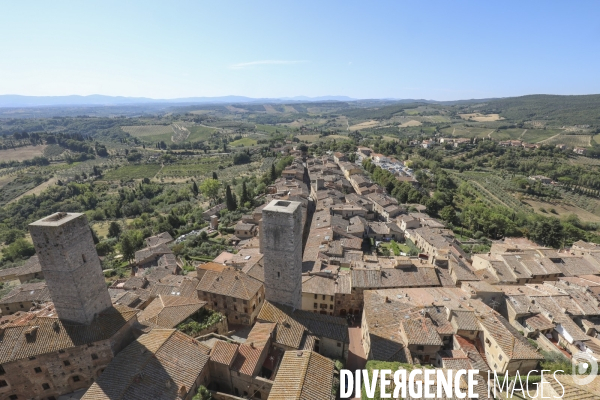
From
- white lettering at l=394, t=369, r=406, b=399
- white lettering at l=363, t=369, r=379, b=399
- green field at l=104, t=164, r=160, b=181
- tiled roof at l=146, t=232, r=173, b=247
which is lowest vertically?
green field at l=104, t=164, r=160, b=181

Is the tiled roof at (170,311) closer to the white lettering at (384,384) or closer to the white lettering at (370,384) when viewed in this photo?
the white lettering at (370,384)

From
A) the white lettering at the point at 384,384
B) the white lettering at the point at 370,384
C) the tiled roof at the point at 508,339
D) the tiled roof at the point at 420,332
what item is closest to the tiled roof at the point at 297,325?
the white lettering at the point at 370,384

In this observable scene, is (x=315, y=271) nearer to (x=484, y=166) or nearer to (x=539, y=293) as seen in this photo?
(x=539, y=293)

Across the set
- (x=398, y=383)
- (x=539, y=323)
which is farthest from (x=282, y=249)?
(x=539, y=323)

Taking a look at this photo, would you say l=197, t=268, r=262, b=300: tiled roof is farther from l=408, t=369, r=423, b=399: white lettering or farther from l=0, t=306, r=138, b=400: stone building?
l=408, t=369, r=423, b=399: white lettering

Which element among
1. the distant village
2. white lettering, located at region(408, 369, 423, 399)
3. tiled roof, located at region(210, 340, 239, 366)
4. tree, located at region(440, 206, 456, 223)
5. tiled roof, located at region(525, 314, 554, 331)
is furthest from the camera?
tree, located at region(440, 206, 456, 223)

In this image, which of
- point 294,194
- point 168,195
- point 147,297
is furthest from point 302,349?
point 168,195

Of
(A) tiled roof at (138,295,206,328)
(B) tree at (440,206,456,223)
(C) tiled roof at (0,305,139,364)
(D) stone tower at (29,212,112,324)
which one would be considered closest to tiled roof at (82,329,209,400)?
(C) tiled roof at (0,305,139,364)
